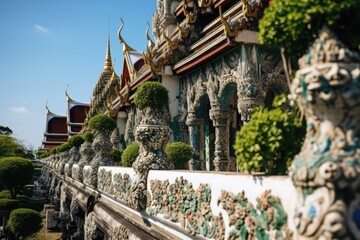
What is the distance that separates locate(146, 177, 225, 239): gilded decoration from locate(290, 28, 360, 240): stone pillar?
4.98 ft

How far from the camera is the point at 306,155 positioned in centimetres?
221

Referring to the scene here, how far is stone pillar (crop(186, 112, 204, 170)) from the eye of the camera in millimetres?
11633

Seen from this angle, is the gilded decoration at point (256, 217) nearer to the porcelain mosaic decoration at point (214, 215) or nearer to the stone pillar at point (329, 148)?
the porcelain mosaic decoration at point (214, 215)

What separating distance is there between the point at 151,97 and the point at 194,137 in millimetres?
5693

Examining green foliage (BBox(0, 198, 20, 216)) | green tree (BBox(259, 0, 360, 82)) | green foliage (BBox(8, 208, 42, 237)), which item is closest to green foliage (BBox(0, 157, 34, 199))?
green foliage (BBox(0, 198, 20, 216))

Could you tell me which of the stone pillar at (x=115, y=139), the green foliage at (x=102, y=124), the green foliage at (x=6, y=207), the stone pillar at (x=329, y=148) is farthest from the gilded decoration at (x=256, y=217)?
the stone pillar at (x=115, y=139)

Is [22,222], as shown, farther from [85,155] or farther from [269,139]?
[269,139]

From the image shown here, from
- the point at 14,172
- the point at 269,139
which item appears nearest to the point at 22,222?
the point at 14,172

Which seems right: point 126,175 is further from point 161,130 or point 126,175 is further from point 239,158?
point 239,158

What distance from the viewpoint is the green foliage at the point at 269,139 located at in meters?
2.66

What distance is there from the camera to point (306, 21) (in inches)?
86.3

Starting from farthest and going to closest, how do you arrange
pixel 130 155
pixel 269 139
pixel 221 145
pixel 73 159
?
pixel 73 159
pixel 221 145
pixel 130 155
pixel 269 139

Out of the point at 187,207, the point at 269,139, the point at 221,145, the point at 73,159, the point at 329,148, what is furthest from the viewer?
the point at 73,159

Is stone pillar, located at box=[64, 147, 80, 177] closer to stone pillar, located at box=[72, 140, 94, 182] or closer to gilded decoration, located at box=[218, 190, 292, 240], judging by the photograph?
stone pillar, located at box=[72, 140, 94, 182]
